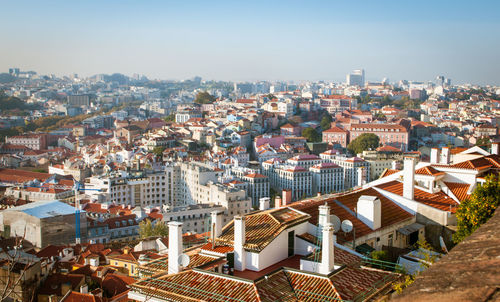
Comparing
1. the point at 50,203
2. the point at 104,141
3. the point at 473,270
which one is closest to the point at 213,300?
the point at 473,270

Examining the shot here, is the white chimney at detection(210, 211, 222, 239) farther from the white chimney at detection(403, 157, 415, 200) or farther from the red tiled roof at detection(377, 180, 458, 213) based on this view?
the red tiled roof at detection(377, 180, 458, 213)

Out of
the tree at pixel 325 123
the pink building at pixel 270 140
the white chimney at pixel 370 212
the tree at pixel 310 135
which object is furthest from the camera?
the tree at pixel 325 123

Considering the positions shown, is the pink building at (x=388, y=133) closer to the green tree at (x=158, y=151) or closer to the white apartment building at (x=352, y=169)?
the white apartment building at (x=352, y=169)

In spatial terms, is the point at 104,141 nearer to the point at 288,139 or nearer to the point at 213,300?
the point at 288,139

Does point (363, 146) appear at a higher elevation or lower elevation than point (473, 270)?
lower

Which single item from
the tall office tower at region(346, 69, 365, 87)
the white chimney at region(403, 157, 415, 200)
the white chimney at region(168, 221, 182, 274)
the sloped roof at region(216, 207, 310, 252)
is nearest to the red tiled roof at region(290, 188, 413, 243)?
the white chimney at region(403, 157, 415, 200)

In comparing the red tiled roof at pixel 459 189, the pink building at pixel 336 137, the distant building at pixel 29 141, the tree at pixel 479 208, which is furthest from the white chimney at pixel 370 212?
the distant building at pixel 29 141
